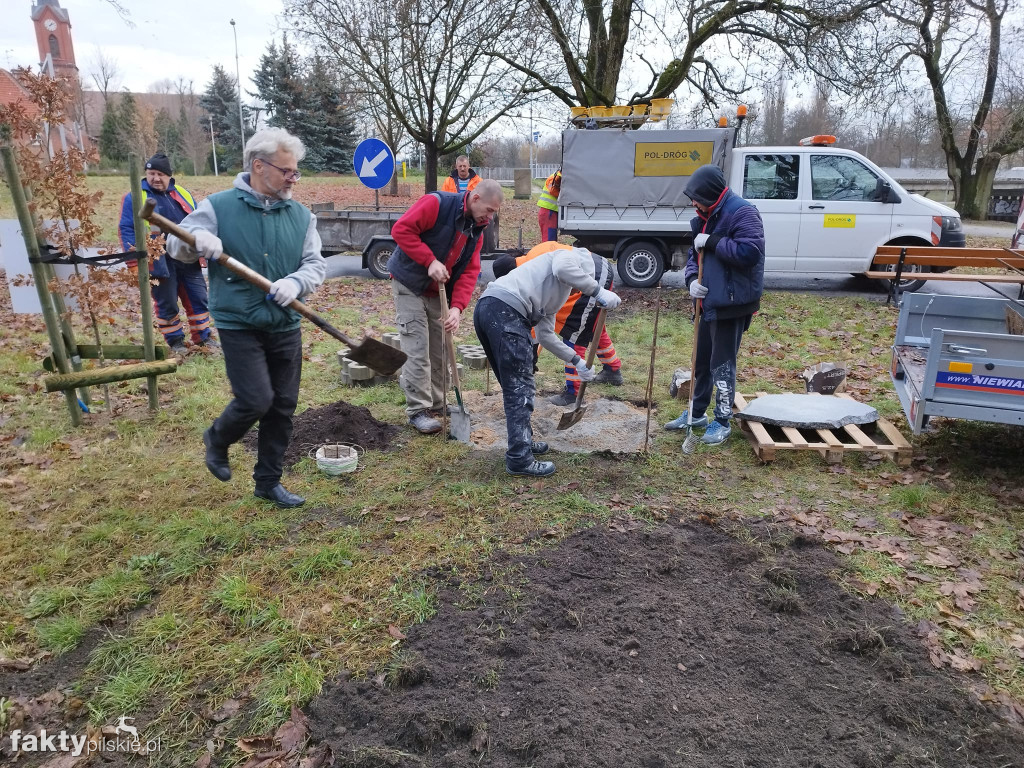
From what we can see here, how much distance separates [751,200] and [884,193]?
72.0 inches

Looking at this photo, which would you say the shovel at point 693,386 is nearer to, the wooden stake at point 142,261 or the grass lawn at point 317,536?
the grass lawn at point 317,536

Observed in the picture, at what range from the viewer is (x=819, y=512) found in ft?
13.3

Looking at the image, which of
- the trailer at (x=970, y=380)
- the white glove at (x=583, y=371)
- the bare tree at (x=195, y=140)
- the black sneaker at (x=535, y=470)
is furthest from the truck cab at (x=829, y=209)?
the bare tree at (x=195, y=140)

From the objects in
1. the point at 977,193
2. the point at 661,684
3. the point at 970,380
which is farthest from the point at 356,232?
the point at 977,193

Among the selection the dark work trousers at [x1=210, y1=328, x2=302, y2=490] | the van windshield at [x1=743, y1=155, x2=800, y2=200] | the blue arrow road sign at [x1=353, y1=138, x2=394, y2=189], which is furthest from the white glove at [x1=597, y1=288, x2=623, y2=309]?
the blue arrow road sign at [x1=353, y1=138, x2=394, y2=189]

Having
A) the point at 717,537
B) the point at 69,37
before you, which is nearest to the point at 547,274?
the point at 717,537

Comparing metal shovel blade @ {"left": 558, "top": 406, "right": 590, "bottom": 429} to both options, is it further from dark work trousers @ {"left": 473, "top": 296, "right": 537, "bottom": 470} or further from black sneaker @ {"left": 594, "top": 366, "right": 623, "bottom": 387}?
black sneaker @ {"left": 594, "top": 366, "right": 623, "bottom": 387}

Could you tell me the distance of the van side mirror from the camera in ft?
31.7

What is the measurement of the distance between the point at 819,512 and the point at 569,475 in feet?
5.06

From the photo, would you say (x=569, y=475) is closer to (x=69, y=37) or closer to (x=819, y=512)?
(x=819, y=512)

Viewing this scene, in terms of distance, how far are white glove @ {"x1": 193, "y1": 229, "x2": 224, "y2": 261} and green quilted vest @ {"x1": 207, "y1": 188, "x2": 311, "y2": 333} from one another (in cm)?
13

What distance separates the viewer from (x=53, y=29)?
5222 cm

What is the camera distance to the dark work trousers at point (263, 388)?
11.4 feet

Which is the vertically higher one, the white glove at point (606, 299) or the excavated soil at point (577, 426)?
the white glove at point (606, 299)
